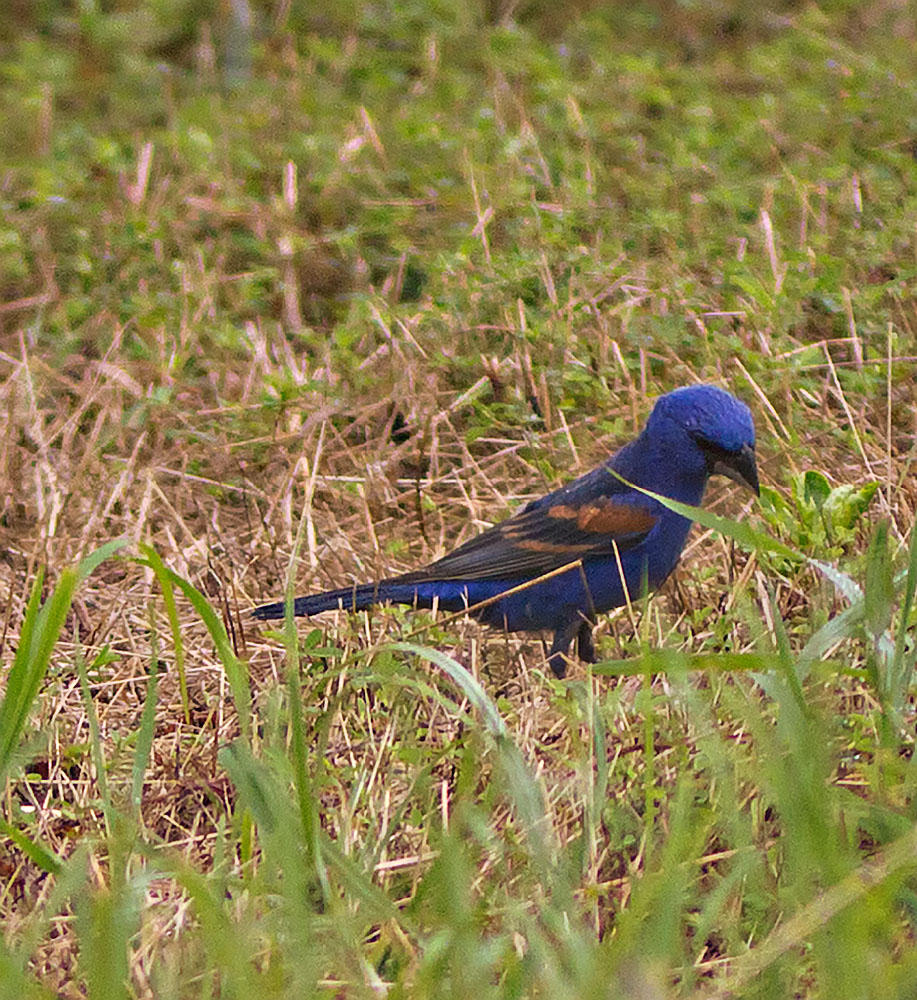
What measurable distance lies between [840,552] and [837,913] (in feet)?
4.57

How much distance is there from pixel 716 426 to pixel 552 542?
426 mm

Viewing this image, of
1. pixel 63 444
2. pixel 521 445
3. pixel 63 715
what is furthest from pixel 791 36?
pixel 63 715

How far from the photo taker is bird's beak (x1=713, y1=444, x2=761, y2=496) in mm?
3336

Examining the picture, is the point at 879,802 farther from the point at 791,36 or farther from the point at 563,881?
the point at 791,36

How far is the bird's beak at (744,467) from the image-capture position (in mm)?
3336

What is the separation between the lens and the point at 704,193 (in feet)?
16.1

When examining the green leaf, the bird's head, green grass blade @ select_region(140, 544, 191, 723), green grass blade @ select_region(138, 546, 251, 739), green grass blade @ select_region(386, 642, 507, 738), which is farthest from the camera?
the bird's head

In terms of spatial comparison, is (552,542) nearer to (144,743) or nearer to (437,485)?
(437,485)

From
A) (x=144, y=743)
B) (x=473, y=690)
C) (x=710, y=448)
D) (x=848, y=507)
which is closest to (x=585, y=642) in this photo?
(x=710, y=448)

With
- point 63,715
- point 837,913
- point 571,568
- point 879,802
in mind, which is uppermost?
point 837,913

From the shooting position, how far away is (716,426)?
333cm

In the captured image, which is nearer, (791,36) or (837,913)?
(837,913)

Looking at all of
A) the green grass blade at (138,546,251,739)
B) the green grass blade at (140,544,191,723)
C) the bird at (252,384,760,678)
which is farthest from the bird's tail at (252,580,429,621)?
the green grass blade at (138,546,251,739)

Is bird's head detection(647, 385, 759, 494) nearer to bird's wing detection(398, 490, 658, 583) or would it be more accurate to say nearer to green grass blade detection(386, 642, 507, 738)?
bird's wing detection(398, 490, 658, 583)
